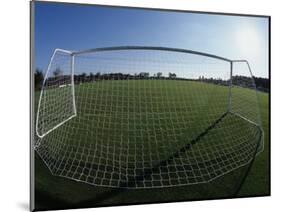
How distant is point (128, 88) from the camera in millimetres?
4148

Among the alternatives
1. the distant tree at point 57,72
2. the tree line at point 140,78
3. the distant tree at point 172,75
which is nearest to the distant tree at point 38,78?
the tree line at point 140,78

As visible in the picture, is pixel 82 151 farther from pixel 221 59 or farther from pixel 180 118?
pixel 221 59

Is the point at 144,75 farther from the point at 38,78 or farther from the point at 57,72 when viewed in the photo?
the point at 38,78

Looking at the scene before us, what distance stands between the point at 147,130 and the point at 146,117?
110 millimetres

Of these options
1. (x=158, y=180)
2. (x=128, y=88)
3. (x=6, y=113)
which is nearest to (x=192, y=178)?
(x=158, y=180)

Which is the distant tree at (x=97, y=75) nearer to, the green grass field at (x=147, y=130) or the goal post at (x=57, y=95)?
the green grass field at (x=147, y=130)

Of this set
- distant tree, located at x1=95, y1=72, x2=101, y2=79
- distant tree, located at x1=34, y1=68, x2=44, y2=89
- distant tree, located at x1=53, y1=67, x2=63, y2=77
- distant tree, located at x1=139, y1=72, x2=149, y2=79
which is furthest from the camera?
distant tree, located at x1=139, y1=72, x2=149, y2=79

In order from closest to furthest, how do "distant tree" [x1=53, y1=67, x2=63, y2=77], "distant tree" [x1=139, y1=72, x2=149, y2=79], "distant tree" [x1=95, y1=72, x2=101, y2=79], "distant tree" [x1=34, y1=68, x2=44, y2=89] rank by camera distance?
"distant tree" [x1=34, y1=68, x2=44, y2=89] → "distant tree" [x1=53, y1=67, x2=63, y2=77] → "distant tree" [x1=95, y1=72, x2=101, y2=79] → "distant tree" [x1=139, y1=72, x2=149, y2=79]

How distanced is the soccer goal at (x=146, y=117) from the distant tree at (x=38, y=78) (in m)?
0.04

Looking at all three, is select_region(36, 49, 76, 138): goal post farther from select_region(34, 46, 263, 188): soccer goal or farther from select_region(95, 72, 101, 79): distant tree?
select_region(95, 72, 101, 79): distant tree

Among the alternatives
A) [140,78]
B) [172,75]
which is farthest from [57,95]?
[172,75]

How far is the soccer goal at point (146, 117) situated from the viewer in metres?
3.97

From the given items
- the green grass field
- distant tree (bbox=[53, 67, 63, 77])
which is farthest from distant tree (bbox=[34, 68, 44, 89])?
the green grass field

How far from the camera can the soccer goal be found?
13.0ft
